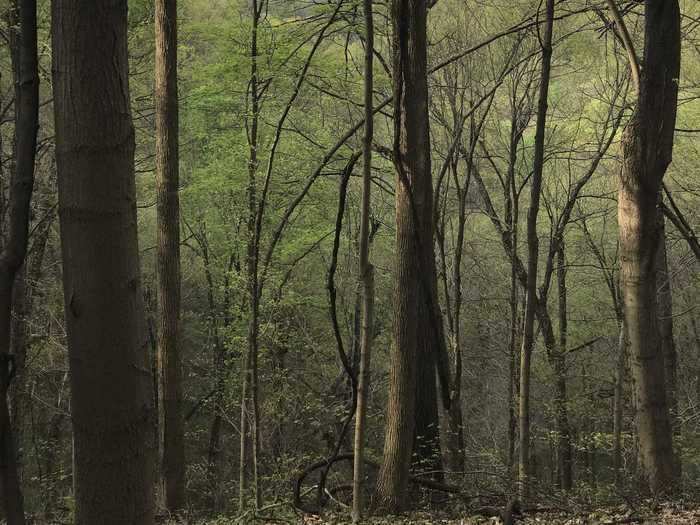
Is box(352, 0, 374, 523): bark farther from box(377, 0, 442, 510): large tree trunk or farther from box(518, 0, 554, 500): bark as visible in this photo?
box(518, 0, 554, 500): bark

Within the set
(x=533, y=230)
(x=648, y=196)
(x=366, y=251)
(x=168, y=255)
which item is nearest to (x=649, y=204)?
(x=648, y=196)

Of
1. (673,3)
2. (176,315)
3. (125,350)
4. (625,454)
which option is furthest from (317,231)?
(125,350)

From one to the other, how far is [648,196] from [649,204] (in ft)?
0.21

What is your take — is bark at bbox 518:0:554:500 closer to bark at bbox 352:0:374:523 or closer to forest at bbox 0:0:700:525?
forest at bbox 0:0:700:525

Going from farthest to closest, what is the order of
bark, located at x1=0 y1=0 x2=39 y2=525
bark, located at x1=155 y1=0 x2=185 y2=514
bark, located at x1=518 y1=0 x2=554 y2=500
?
bark, located at x1=155 y1=0 x2=185 y2=514 → bark, located at x1=518 y1=0 x2=554 y2=500 → bark, located at x1=0 y1=0 x2=39 y2=525

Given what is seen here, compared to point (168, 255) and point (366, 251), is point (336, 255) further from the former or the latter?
point (168, 255)

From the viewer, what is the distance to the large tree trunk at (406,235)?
13.0 ft

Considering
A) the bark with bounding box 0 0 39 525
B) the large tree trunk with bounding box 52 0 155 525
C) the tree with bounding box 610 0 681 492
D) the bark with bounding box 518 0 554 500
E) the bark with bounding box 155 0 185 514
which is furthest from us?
the bark with bounding box 155 0 185 514

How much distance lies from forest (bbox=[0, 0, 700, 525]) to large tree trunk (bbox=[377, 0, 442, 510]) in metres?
0.02

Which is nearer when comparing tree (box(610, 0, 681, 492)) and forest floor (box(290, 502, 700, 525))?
forest floor (box(290, 502, 700, 525))

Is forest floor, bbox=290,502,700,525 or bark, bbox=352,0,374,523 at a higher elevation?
bark, bbox=352,0,374,523

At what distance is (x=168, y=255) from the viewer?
7.61m

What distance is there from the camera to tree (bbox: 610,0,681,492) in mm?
5023

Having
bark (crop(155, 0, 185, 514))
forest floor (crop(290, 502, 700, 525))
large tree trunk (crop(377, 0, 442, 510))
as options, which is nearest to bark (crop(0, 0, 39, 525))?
large tree trunk (crop(377, 0, 442, 510))
